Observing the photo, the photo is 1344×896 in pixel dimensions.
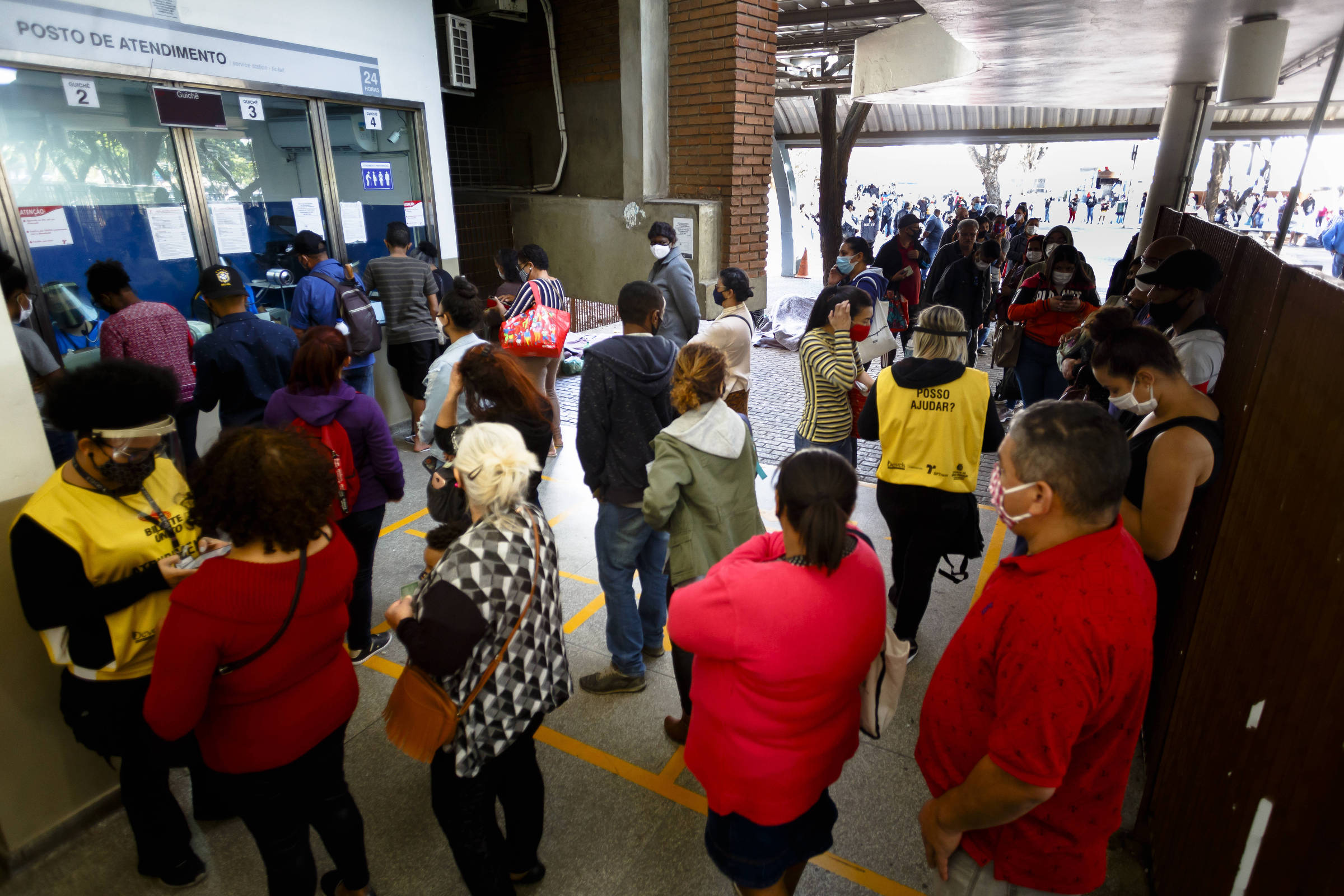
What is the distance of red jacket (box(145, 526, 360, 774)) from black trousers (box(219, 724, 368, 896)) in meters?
0.06

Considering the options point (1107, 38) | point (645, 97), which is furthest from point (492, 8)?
point (1107, 38)

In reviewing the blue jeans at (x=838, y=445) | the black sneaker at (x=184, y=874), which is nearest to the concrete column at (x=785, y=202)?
the blue jeans at (x=838, y=445)

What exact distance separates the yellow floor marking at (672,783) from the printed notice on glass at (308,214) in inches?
211

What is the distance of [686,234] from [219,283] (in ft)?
18.1

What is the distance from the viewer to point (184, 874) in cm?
246

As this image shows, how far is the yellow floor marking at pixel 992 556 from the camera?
4.44m

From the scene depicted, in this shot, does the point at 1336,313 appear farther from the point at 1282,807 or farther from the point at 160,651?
the point at 160,651

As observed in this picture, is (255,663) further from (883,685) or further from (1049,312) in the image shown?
(1049,312)

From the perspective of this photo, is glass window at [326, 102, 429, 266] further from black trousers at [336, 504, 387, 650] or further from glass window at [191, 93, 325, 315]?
black trousers at [336, 504, 387, 650]

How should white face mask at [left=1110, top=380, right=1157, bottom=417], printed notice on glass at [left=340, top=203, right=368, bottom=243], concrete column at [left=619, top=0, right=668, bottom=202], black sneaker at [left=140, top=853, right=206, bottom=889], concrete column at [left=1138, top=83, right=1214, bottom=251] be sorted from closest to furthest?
black sneaker at [left=140, top=853, right=206, bottom=889]
white face mask at [left=1110, top=380, right=1157, bottom=417]
printed notice on glass at [left=340, top=203, right=368, bottom=243]
concrete column at [left=1138, top=83, right=1214, bottom=251]
concrete column at [left=619, top=0, right=668, bottom=202]

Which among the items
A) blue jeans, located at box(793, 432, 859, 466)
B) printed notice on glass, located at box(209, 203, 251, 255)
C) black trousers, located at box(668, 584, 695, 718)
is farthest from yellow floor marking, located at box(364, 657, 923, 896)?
printed notice on glass, located at box(209, 203, 251, 255)

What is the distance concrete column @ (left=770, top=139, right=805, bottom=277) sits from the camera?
18938 mm

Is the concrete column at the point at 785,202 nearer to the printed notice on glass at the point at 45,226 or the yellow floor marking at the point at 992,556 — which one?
the yellow floor marking at the point at 992,556

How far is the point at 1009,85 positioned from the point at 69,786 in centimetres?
1214
